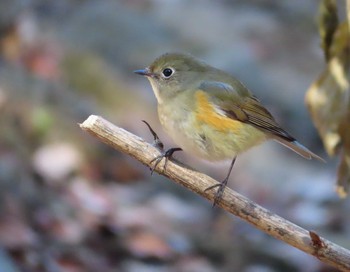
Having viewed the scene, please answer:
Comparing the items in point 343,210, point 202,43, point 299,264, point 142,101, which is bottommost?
point 299,264

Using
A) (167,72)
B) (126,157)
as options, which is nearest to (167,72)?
(167,72)

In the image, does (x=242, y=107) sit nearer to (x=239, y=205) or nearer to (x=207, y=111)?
(x=207, y=111)

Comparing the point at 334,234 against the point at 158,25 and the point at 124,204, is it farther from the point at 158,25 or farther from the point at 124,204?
the point at 158,25

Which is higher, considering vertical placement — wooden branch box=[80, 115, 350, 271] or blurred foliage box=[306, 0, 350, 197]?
blurred foliage box=[306, 0, 350, 197]

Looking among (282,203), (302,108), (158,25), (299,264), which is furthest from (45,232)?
(158,25)

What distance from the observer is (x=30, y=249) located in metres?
5.84

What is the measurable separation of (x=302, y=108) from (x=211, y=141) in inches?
192

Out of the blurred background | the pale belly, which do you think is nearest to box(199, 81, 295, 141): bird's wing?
the pale belly

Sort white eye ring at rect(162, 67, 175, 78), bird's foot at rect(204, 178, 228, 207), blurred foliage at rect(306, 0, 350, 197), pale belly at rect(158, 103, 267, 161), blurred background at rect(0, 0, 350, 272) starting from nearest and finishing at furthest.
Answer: bird's foot at rect(204, 178, 228, 207), pale belly at rect(158, 103, 267, 161), white eye ring at rect(162, 67, 175, 78), blurred foliage at rect(306, 0, 350, 197), blurred background at rect(0, 0, 350, 272)

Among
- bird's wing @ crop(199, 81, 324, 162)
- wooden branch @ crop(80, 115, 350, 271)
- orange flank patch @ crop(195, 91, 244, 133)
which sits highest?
bird's wing @ crop(199, 81, 324, 162)

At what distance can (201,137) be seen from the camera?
4.35 m

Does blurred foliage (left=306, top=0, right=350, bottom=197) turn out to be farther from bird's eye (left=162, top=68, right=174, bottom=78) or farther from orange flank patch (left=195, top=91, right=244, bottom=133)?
bird's eye (left=162, top=68, right=174, bottom=78)

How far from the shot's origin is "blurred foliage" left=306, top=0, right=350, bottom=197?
16.0ft

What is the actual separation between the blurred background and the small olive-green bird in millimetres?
1559
